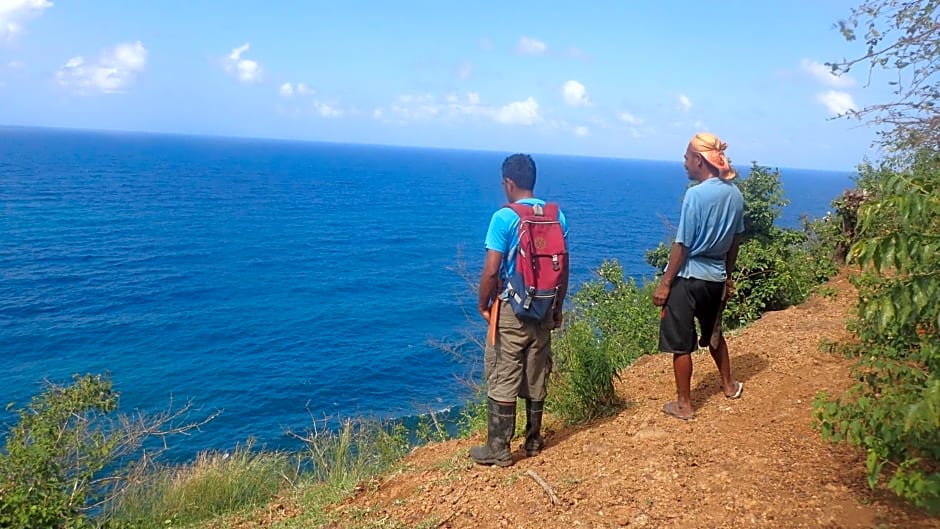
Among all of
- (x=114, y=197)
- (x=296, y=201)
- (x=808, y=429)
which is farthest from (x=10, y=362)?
(x=296, y=201)

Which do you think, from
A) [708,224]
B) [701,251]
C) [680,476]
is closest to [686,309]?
[701,251]

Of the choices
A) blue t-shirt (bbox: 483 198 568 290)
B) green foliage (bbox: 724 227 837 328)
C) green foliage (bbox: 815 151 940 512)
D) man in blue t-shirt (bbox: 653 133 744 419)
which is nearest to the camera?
green foliage (bbox: 815 151 940 512)

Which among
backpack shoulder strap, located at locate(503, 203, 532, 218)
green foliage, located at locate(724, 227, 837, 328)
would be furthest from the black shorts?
green foliage, located at locate(724, 227, 837, 328)

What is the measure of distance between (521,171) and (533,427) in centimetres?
186

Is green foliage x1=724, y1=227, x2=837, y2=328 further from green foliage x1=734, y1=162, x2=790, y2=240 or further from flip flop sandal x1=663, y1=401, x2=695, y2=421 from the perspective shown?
flip flop sandal x1=663, y1=401, x2=695, y2=421

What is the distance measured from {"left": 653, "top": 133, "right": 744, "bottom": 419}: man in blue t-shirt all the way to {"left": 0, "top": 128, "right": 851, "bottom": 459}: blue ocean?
1333mm

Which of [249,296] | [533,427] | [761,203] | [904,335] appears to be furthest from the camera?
[249,296]

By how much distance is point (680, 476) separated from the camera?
429cm

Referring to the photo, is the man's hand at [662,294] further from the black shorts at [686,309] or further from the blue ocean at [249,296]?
the blue ocean at [249,296]

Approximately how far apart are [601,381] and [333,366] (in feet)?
74.0

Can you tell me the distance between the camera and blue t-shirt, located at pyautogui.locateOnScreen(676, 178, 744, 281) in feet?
15.2

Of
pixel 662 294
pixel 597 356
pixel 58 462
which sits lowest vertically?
pixel 58 462

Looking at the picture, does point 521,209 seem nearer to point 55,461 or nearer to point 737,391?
point 737,391

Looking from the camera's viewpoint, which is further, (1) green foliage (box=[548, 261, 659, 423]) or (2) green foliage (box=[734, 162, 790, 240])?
(2) green foliage (box=[734, 162, 790, 240])
